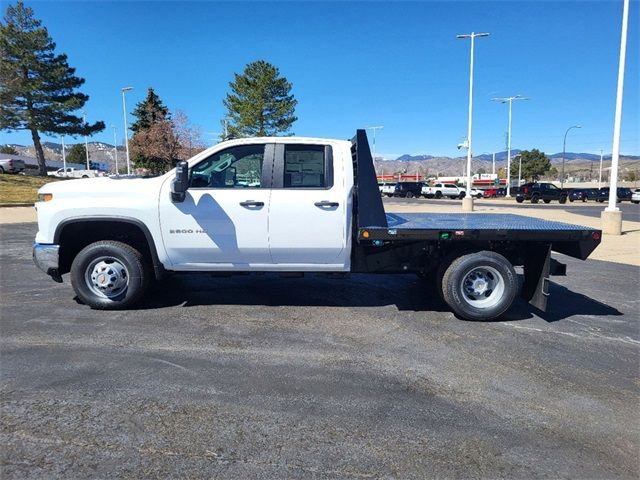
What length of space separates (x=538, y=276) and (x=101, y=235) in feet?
17.5

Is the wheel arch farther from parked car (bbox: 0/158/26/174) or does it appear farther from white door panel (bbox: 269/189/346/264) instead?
parked car (bbox: 0/158/26/174)

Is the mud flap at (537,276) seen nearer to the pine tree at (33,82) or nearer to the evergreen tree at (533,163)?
the pine tree at (33,82)

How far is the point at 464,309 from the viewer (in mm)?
5406

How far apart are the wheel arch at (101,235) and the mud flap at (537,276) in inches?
175

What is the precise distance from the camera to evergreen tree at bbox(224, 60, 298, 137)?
40.3 m

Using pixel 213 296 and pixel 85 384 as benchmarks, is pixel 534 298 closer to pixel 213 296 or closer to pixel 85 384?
pixel 213 296

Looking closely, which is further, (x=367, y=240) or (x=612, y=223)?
(x=612, y=223)

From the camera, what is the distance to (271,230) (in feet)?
17.3

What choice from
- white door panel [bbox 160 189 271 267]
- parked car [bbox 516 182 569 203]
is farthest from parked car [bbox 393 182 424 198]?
white door panel [bbox 160 189 271 267]

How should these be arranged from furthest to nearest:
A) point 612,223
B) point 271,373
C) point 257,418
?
point 612,223, point 271,373, point 257,418

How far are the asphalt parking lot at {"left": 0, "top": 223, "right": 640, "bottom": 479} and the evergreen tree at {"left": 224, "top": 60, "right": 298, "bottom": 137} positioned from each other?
3604 centimetres

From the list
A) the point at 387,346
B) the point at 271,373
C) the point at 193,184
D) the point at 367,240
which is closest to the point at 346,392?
the point at 271,373

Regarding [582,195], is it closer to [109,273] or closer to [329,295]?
[329,295]

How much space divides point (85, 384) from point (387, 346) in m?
2.75
